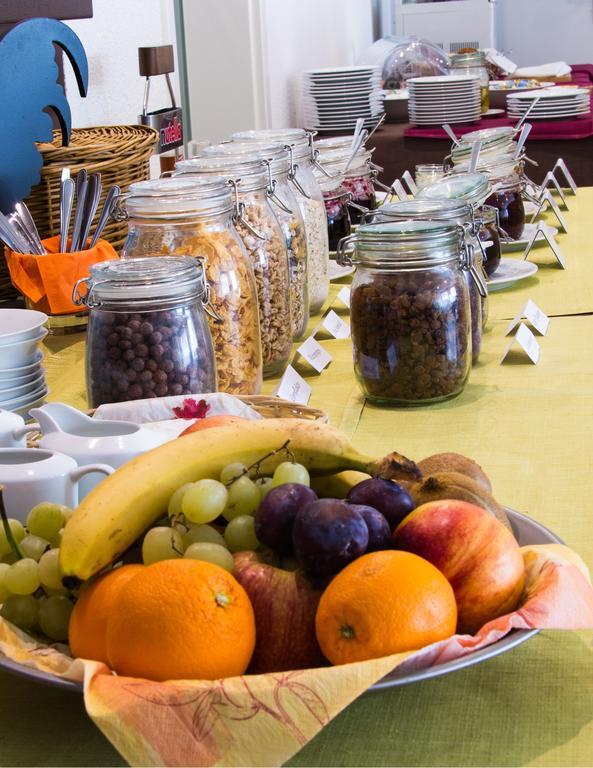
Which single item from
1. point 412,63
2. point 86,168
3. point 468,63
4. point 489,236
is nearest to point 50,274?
point 86,168

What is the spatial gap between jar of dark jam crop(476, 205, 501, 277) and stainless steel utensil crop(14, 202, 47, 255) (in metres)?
0.57

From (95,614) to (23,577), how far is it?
0.18ft

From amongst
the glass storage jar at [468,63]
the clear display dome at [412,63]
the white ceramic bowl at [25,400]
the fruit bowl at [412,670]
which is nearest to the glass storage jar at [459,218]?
the white ceramic bowl at [25,400]

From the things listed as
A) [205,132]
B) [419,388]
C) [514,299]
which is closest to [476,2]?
[205,132]

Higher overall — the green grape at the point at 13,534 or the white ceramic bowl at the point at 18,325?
the green grape at the point at 13,534

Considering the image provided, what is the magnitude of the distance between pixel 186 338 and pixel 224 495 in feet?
1.23

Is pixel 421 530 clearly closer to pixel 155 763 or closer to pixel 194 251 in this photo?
pixel 155 763

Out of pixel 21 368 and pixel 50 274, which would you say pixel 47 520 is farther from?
pixel 50 274

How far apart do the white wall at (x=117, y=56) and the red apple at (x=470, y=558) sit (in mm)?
2119

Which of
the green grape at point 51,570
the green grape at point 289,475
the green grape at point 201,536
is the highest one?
A: the green grape at point 289,475

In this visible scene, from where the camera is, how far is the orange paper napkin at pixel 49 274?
4.31ft

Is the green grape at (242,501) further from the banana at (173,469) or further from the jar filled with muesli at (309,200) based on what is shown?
the jar filled with muesli at (309,200)

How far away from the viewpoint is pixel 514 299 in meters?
1.49

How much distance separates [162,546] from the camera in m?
0.54
